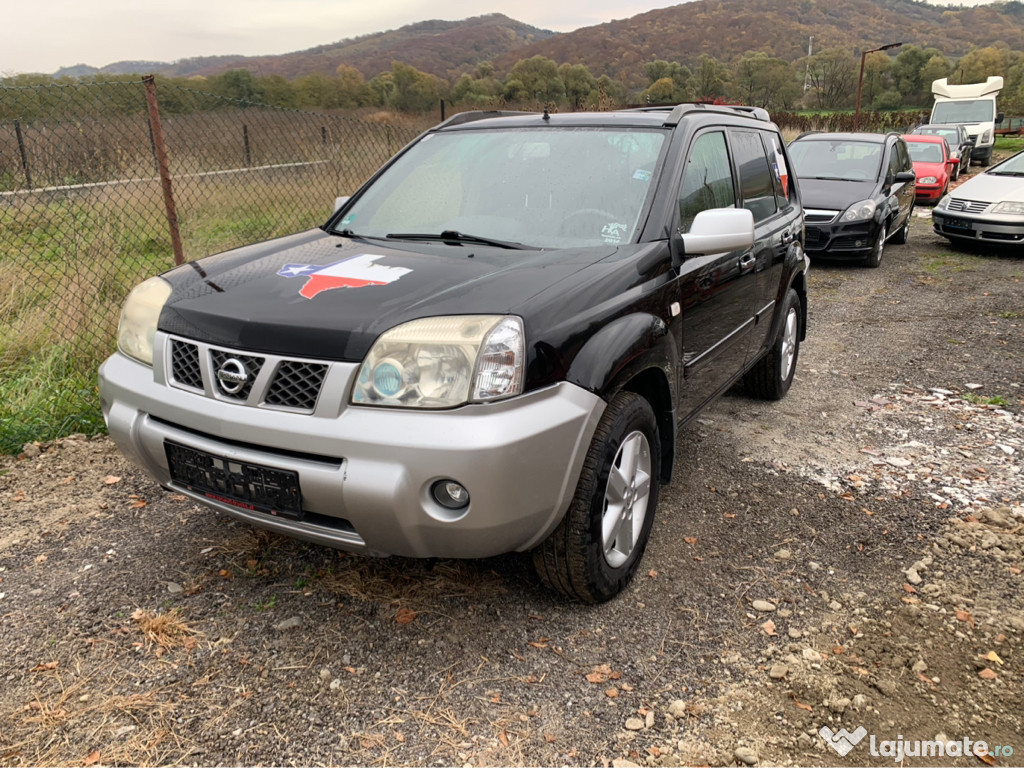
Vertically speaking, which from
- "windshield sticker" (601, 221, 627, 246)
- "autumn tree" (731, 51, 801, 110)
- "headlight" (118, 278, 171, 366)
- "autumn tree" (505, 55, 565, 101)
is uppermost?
"autumn tree" (731, 51, 801, 110)

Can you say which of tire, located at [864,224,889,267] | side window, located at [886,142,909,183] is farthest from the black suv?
side window, located at [886,142,909,183]

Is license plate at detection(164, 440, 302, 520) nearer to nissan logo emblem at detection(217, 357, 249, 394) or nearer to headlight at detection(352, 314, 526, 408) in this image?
nissan logo emblem at detection(217, 357, 249, 394)

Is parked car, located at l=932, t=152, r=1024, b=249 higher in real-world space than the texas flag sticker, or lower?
lower

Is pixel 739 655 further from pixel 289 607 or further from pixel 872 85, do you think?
pixel 872 85

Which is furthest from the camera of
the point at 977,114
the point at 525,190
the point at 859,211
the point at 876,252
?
the point at 977,114

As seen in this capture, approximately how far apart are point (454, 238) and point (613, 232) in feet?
2.15

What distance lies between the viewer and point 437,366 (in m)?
2.16

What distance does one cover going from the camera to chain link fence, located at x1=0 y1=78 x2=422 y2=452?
4910 millimetres

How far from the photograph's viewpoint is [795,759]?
212 cm

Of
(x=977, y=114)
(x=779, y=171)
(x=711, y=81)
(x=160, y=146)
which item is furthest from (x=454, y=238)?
(x=711, y=81)

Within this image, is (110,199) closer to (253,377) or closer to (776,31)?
(253,377)

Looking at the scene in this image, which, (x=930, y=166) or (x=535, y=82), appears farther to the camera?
(x=535, y=82)

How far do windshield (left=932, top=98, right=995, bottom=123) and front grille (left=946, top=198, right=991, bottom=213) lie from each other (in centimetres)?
1775

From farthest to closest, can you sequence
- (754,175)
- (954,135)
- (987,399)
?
(954,135) < (987,399) < (754,175)
